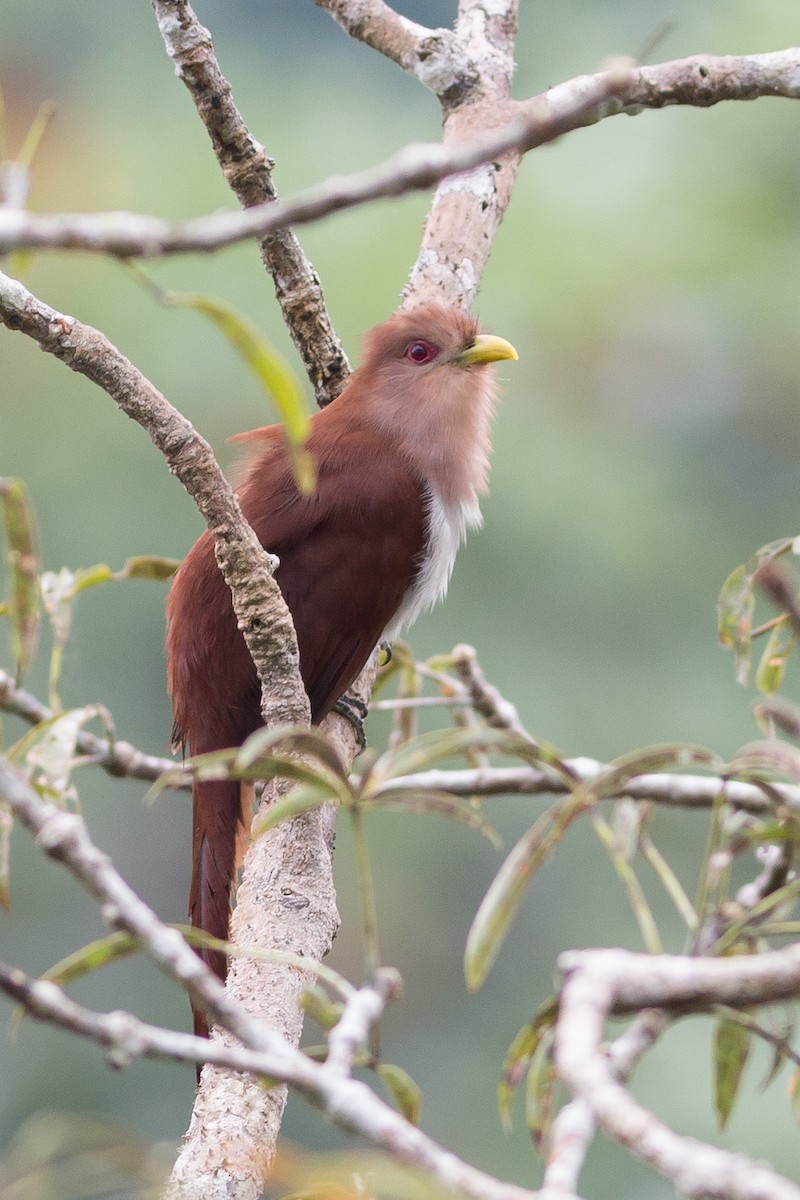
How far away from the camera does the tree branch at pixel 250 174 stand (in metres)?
1.75

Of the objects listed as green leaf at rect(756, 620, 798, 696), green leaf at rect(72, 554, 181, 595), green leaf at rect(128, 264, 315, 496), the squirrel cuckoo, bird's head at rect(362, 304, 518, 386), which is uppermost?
bird's head at rect(362, 304, 518, 386)

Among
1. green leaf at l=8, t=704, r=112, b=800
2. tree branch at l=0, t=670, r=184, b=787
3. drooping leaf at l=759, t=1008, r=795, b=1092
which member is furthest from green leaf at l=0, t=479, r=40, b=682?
tree branch at l=0, t=670, r=184, b=787

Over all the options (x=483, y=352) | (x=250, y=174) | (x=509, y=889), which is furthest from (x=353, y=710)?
(x=509, y=889)

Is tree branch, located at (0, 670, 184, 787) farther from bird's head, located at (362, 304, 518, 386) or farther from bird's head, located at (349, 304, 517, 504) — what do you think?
bird's head, located at (362, 304, 518, 386)

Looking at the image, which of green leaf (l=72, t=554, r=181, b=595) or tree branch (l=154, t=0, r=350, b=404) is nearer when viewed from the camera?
tree branch (l=154, t=0, r=350, b=404)

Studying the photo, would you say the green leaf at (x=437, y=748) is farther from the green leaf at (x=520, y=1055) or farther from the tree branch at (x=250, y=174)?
the tree branch at (x=250, y=174)

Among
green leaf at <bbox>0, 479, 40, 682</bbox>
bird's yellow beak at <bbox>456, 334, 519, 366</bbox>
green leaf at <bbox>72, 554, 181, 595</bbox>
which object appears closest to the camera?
green leaf at <bbox>0, 479, 40, 682</bbox>

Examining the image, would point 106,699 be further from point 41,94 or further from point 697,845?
point 41,94

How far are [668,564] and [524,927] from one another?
215 cm

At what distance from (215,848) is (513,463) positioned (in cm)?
531

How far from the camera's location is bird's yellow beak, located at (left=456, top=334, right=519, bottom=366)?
2701mm

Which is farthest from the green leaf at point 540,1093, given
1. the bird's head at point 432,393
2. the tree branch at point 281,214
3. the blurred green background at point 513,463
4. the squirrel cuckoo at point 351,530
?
the blurred green background at point 513,463

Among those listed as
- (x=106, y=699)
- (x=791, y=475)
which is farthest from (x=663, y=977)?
(x=791, y=475)

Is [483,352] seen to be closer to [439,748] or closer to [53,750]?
[53,750]
